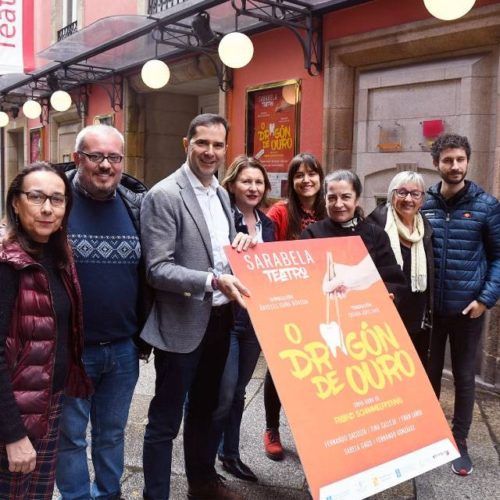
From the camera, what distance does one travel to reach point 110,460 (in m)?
2.57

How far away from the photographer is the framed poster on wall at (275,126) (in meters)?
6.45

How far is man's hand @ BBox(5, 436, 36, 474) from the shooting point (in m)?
1.79

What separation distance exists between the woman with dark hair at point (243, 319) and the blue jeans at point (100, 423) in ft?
1.93

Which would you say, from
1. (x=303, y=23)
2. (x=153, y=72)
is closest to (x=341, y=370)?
(x=303, y=23)

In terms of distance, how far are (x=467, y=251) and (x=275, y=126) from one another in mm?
3873

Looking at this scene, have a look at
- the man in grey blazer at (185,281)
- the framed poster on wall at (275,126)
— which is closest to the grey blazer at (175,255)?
the man in grey blazer at (185,281)

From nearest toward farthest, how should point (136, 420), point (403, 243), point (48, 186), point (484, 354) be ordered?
1. point (48, 186)
2. point (403, 243)
3. point (136, 420)
4. point (484, 354)

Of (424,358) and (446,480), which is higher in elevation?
(424,358)

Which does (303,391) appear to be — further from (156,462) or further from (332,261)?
(156,462)

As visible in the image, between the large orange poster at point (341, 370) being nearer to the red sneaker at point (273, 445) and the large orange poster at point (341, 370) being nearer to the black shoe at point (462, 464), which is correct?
the black shoe at point (462, 464)

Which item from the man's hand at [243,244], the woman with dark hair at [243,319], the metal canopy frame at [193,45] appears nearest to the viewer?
the man's hand at [243,244]

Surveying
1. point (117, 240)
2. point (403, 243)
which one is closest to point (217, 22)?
point (403, 243)

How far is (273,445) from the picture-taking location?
3.40 meters

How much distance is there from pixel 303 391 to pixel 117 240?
988 mm
